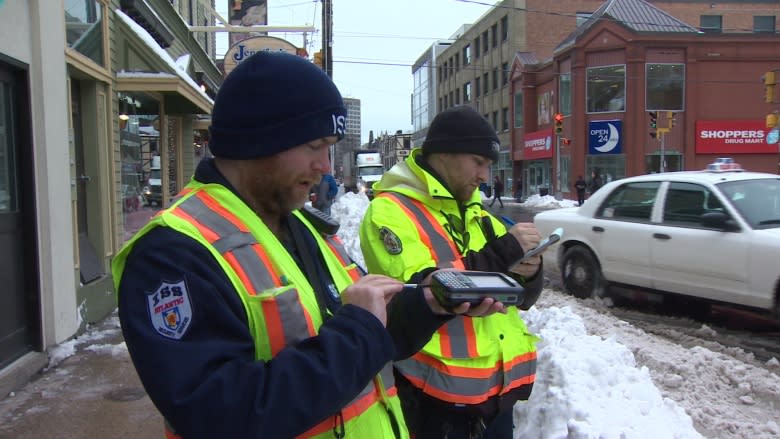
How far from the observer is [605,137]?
33688mm

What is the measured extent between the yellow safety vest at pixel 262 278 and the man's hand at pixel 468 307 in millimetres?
279

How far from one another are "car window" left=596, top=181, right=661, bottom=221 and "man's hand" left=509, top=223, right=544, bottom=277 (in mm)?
5732

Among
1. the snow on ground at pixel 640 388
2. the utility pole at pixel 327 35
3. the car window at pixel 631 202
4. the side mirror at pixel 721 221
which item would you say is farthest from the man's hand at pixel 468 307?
the utility pole at pixel 327 35

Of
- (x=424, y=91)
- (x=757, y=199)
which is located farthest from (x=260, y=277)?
(x=424, y=91)

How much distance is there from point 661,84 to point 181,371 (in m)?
36.2

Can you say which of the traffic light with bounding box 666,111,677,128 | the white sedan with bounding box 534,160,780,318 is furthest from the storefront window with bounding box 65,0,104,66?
the traffic light with bounding box 666,111,677,128

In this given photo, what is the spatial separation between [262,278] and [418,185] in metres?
1.30

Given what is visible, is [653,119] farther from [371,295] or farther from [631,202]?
[371,295]

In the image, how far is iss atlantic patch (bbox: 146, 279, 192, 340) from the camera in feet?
4.03

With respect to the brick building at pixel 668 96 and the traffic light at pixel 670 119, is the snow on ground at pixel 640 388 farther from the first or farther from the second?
the brick building at pixel 668 96

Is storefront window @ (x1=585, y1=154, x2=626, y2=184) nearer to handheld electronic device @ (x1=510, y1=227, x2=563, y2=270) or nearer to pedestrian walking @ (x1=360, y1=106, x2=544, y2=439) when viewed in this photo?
pedestrian walking @ (x1=360, y1=106, x2=544, y2=439)

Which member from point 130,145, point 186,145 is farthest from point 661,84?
point 130,145

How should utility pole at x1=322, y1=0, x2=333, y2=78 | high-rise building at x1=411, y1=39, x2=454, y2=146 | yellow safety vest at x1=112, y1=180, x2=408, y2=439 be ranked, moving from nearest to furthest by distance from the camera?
yellow safety vest at x1=112, y1=180, x2=408, y2=439 → utility pole at x1=322, y1=0, x2=333, y2=78 → high-rise building at x1=411, y1=39, x2=454, y2=146

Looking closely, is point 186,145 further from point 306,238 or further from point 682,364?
point 306,238
